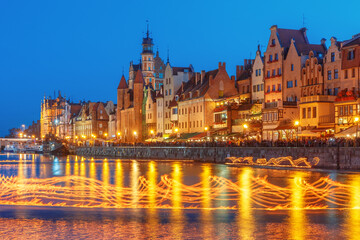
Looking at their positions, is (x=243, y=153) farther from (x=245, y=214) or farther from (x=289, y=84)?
(x=245, y=214)

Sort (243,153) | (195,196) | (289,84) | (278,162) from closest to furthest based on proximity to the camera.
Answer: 1. (195,196)
2. (278,162)
3. (243,153)
4. (289,84)

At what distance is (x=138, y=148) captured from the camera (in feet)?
325

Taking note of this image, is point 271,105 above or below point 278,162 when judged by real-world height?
above

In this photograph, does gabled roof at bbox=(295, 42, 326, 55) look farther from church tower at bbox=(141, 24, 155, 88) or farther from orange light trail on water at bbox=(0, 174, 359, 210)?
church tower at bbox=(141, 24, 155, 88)

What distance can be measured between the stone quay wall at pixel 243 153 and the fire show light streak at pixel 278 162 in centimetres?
37

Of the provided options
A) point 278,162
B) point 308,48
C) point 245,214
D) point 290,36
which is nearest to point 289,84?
point 308,48

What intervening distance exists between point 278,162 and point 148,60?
110 metres

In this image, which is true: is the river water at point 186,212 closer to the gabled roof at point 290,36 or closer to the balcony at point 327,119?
the balcony at point 327,119

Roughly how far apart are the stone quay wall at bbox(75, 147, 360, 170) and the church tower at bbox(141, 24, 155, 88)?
47.6 meters

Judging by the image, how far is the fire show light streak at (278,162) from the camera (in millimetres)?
52006

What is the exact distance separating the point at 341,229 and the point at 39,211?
12.3 metres

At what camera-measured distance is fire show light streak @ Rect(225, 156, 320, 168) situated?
52.0m

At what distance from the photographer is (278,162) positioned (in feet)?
187

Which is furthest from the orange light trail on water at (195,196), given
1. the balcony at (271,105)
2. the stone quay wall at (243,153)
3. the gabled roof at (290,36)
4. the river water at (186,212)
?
the gabled roof at (290,36)
